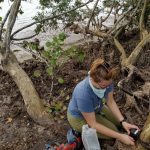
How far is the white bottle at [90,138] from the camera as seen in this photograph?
119 inches

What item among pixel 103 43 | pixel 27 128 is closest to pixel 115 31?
pixel 103 43

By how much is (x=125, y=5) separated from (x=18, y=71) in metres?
2.21

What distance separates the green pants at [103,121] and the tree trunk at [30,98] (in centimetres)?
61

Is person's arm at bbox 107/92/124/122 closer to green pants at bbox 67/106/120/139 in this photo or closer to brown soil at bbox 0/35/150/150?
green pants at bbox 67/106/120/139

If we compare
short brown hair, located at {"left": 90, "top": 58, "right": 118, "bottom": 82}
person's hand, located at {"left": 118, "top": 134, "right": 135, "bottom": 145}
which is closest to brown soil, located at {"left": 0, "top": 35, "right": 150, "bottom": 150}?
person's hand, located at {"left": 118, "top": 134, "right": 135, "bottom": 145}

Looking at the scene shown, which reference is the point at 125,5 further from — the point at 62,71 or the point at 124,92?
the point at 124,92

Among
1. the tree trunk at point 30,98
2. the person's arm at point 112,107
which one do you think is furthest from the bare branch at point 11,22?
the person's arm at point 112,107

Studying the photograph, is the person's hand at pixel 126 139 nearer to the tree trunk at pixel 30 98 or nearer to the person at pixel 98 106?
the person at pixel 98 106

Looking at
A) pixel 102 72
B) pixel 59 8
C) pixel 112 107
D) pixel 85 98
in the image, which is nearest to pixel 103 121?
pixel 112 107

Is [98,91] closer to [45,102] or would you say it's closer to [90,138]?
[90,138]

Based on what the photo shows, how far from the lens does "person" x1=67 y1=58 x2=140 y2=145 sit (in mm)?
2758

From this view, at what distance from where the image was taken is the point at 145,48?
15.1 feet

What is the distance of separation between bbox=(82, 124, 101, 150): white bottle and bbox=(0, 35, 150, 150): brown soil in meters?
0.24

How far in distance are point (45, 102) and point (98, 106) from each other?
1.17 m
